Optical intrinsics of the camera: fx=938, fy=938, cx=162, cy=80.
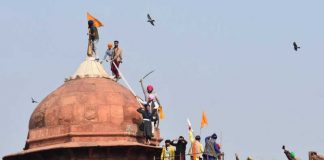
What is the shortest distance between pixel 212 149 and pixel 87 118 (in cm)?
402

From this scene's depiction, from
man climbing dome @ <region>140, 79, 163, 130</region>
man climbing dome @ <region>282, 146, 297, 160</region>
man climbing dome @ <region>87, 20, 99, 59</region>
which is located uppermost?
man climbing dome @ <region>87, 20, 99, 59</region>

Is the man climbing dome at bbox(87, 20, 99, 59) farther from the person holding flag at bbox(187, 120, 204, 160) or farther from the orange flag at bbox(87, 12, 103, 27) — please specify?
the person holding flag at bbox(187, 120, 204, 160)

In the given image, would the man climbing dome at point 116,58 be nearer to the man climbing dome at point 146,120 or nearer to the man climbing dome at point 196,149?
the man climbing dome at point 146,120

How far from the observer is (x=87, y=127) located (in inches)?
1148

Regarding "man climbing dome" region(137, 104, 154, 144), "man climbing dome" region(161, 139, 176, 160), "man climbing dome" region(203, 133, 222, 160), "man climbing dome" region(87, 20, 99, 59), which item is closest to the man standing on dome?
"man climbing dome" region(87, 20, 99, 59)

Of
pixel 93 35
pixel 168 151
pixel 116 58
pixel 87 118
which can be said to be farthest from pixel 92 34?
pixel 168 151

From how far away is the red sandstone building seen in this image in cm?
2864

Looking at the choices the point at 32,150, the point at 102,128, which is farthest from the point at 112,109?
the point at 32,150

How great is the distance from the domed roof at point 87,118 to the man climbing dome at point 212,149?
2.24m

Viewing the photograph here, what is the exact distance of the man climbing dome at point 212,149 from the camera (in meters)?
28.5

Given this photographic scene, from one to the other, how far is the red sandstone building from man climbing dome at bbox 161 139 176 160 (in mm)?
410

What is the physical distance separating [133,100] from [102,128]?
5.84 feet

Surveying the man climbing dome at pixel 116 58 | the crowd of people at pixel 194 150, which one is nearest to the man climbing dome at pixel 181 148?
the crowd of people at pixel 194 150

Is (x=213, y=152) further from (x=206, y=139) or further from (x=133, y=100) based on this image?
(x=133, y=100)
